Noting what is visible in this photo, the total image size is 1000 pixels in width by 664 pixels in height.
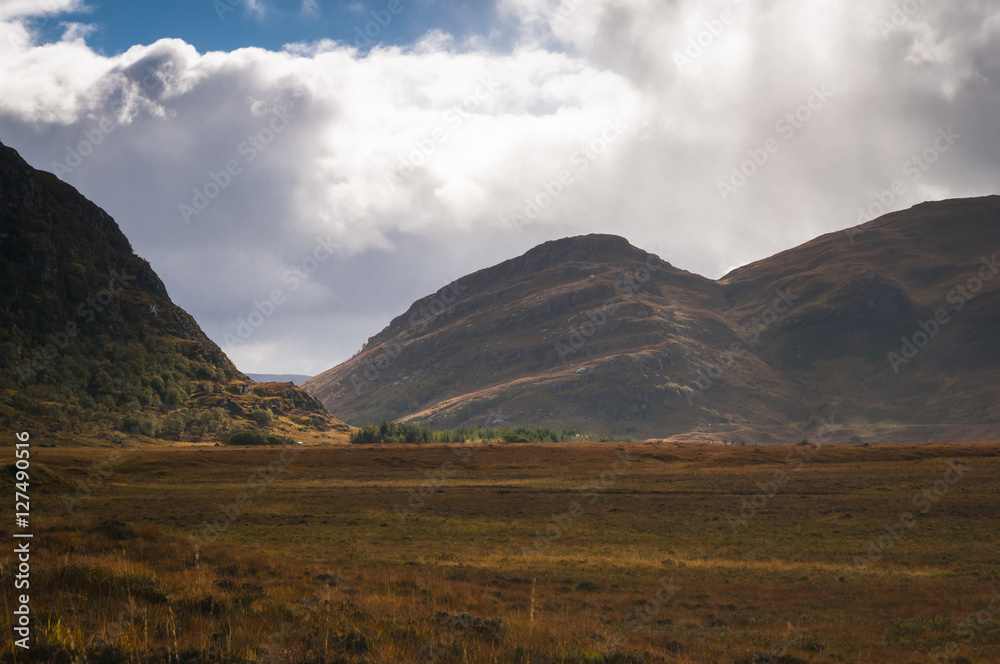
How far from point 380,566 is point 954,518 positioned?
43.0 meters

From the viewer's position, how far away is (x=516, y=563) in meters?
34.5

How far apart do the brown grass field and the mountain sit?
167 ft

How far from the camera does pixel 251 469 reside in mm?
82125

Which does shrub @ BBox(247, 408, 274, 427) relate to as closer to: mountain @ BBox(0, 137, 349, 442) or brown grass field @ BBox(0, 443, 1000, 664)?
mountain @ BBox(0, 137, 349, 442)

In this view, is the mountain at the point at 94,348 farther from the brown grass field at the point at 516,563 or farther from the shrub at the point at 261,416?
the brown grass field at the point at 516,563

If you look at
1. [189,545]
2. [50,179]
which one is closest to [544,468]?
[189,545]

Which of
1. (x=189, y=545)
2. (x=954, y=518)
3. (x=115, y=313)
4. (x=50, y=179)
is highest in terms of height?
(x=50, y=179)

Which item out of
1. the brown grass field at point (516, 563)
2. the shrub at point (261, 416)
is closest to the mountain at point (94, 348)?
the shrub at point (261, 416)

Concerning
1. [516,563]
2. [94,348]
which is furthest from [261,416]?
[516,563]

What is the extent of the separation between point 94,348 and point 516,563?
501 ft

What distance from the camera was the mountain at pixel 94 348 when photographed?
406ft

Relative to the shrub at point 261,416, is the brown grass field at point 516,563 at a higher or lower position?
lower

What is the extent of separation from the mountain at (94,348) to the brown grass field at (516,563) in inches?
2009

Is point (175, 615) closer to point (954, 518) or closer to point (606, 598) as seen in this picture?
point (606, 598)
